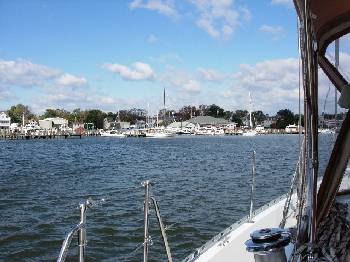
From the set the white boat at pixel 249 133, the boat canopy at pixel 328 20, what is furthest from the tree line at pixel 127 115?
the boat canopy at pixel 328 20

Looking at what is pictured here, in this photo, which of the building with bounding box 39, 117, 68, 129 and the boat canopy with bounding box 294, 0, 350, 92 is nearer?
the boat canopy with bounding box 294, 0, 350, 92

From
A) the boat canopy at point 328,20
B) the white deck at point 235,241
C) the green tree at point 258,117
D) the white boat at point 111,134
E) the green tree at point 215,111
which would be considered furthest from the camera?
the green tree at point 215,111

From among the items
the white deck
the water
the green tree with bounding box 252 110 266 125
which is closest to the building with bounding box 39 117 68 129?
the green tree with bounding box 252 110 266 125

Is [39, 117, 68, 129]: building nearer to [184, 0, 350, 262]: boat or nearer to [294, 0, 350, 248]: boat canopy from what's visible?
[294, 0, 350, 248]: boat canopy

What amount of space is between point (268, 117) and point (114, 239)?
625 feet

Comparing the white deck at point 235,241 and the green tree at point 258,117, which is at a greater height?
the green tree at point 258,117

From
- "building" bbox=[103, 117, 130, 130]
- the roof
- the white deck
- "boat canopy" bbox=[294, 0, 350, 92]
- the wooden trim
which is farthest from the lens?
"building" bbox=[103, 117, 130, 130]

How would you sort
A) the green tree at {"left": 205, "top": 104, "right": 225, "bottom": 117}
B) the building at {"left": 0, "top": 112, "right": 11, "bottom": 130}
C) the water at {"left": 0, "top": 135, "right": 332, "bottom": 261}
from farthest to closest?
the green tree at {"left": 205, "top": 104, "right": 225, "bottom": 117}
the building at {"left": 0, "top": 112, "right": 11, "bottom": 130}
the water at {"left": 0, "top": 135, "right": 332, "bottom": 261}

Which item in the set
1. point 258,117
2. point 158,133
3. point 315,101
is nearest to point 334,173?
point 315,101

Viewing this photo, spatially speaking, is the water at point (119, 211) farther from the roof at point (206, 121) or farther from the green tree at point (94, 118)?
the green tree at point (94, 118)

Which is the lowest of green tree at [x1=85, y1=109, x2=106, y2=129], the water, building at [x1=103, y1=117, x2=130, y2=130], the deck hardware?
the water

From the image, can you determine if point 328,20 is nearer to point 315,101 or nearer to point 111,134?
point 315,101

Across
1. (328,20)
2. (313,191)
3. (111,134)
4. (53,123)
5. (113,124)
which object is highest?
(53,123)

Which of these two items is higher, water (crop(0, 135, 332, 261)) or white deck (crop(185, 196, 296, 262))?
white deck (crop(185, 196, 296, 262))
